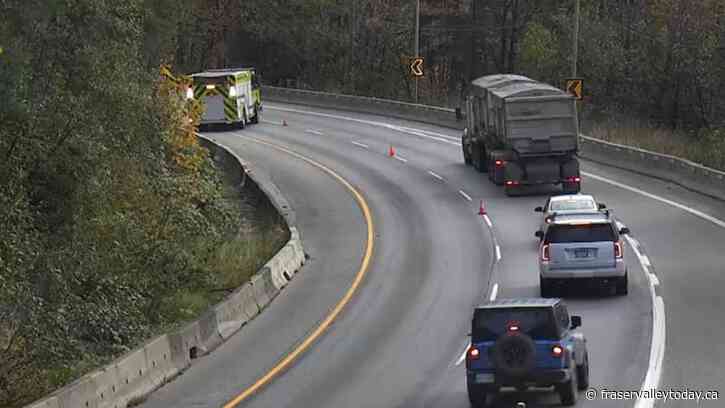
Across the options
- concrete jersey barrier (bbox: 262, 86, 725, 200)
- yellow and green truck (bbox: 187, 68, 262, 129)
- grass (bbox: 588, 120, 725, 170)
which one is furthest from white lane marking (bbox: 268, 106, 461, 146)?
grass (bbox: 588, 120, 725, 170)

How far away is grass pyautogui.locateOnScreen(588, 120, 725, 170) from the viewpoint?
177 feet

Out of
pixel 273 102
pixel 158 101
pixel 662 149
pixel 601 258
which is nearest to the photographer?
pixel 601 258

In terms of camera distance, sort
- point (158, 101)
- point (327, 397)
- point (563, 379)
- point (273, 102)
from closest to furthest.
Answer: point (563, 379), point (327, 397), point (158, 101), point (273, 102)

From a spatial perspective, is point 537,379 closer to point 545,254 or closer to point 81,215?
point 545,254

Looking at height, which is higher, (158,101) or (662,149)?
(158,101)

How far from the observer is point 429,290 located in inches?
1337

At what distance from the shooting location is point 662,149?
57.0 meters

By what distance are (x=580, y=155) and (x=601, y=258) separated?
90.7 feet

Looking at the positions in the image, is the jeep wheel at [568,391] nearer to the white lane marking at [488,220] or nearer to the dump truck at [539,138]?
the white lane marking at [488,220]

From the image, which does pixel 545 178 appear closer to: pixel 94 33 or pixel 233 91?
pixel 94 33

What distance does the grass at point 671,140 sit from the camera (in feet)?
177

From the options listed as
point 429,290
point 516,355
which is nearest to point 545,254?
point 429,290

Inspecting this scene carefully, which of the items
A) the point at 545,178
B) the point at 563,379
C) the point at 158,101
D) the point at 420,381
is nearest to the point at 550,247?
the point at 420,381

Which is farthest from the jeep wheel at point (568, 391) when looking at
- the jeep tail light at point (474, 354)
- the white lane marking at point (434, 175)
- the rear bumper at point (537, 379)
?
the white lane marking at point (434, 175)
